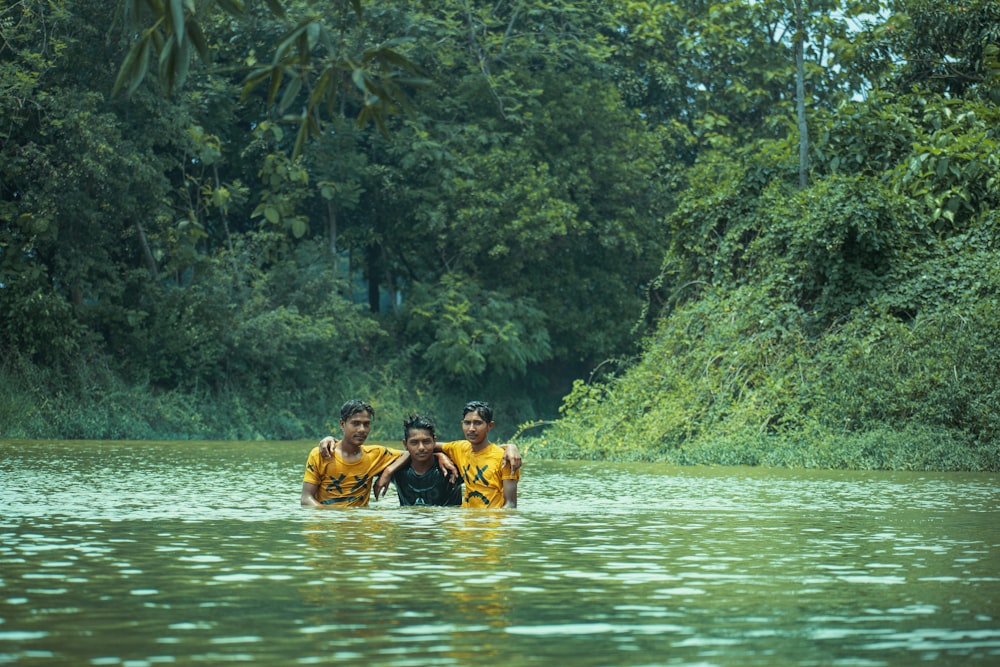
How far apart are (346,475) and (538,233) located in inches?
1018

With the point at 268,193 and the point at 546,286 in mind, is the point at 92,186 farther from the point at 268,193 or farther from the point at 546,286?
the point at 546,286

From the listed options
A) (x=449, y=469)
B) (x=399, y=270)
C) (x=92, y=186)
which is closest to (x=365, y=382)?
(x=399, y=270)

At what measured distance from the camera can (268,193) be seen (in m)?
33.7

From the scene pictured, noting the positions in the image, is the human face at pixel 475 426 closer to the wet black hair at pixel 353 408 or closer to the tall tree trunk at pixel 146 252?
the wet black hair at pixel 353 408

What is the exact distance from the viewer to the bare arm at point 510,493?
486 inches

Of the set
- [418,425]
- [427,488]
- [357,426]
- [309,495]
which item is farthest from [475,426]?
[309,495]

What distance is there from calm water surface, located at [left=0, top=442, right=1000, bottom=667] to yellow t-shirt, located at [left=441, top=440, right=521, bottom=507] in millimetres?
301

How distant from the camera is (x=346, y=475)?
12.7 meters

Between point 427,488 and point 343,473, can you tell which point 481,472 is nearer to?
point 427,488

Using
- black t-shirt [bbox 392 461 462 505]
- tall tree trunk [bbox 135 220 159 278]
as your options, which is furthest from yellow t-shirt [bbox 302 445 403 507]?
tall tree trunk [bbox 135 220 159 278]

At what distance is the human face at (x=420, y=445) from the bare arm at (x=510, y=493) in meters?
0.66

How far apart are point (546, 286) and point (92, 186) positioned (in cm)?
1387

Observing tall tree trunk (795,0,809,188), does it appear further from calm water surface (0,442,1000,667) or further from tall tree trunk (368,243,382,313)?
tall tree trunk (368,243,382,313)

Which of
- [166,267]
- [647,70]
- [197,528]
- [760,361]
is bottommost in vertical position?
[197,528]
